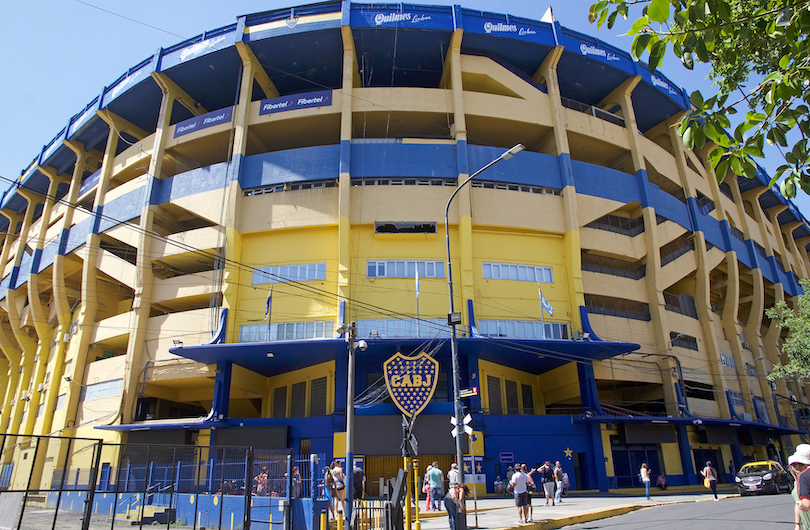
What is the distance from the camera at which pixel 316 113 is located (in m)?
33.4

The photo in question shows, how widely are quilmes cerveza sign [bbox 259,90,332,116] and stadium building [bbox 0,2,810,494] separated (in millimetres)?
213

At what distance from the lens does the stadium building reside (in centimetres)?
2900

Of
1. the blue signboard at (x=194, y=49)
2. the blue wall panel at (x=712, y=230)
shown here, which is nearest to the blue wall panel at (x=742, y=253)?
the blue wall panel at (x=712, y=230)

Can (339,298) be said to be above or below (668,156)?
below

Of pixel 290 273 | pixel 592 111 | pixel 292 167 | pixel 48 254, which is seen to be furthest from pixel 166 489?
pixel 592 111

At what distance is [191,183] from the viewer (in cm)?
3403

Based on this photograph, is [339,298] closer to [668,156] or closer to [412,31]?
[412,31]

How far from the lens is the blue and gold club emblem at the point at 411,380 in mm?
25188

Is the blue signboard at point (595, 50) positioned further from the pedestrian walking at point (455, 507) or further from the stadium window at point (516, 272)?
the pedestrian walking at point (455, 507)

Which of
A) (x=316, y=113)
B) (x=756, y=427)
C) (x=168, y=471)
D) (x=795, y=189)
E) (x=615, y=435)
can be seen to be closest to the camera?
(x=795, y=189)

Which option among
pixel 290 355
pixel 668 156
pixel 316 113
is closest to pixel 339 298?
pixel 290 355

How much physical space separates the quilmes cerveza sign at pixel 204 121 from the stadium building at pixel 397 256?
143mm

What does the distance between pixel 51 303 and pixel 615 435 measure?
45295mm

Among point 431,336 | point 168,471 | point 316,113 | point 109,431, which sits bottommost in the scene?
point 168,471
